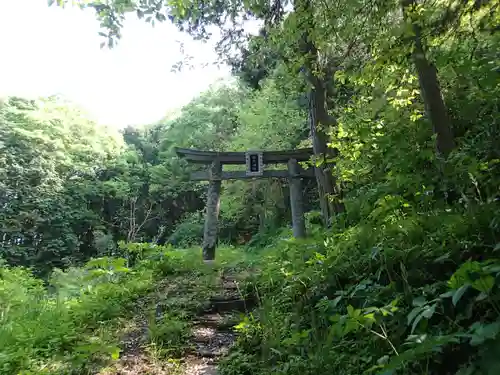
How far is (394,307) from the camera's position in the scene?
1888 millimetres

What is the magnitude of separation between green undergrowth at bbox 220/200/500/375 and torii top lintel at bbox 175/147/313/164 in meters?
6.63

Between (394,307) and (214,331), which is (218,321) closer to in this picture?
(214,331)

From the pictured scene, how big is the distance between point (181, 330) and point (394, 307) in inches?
108

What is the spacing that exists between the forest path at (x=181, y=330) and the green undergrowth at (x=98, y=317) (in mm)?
17

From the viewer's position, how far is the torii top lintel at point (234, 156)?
10.4 metres

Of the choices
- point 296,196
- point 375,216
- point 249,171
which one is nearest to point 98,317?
point 375,216

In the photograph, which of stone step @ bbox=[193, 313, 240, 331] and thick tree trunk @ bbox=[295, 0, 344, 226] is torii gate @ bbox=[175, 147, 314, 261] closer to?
thick tree trunk @ bbox=[295, 0, 344, 226]

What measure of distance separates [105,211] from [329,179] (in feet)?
57.1

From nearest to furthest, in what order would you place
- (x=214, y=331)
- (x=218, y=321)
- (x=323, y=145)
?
(x=214, y=331) < (x=218, y=321) < (x=323, y=145)

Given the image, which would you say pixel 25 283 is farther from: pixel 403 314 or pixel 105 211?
pixel 105 211

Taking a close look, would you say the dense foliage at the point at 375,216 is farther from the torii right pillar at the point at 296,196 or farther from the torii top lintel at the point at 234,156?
the torii right pillar at the point at 296,196

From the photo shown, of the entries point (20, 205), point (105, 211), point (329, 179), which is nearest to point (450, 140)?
point (329, 179)

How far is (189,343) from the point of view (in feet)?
12.8

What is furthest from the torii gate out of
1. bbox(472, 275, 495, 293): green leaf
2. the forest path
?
bbox(472, 275, 495, 293): green leaf
